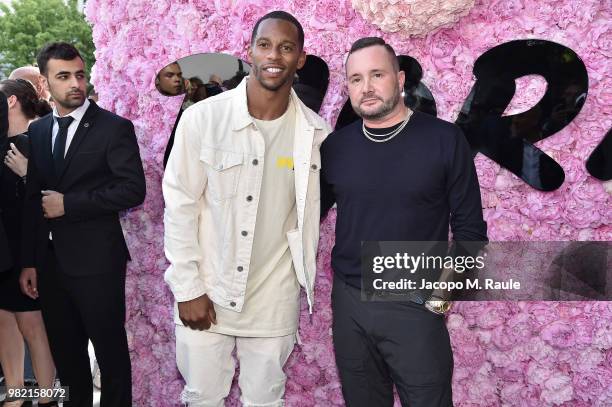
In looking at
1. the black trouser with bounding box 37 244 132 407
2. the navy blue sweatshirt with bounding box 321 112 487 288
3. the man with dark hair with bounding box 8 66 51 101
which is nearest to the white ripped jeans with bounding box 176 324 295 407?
the navy blue sweatshirt with bounding box 321 112 487 288

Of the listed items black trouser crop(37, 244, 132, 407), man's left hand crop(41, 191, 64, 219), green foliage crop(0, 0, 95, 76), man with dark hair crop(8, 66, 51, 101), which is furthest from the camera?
green foliage crop(0, 0, 95, 76)

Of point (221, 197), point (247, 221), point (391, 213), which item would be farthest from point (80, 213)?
point (391, 213)

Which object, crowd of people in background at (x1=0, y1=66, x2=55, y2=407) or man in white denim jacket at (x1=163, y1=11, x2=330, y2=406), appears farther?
crowd of people in background at (x1=0, y1=66, x2=55, y2=407)

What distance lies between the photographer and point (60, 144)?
3.12 m

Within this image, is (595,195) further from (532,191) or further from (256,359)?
(256,359)

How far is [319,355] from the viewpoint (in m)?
3.42

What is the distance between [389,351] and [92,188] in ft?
5.63

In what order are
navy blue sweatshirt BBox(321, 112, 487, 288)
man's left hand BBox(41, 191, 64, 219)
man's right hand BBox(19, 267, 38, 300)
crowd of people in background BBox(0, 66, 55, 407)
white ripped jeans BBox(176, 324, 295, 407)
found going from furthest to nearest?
1. crowd of people in background BBox(0, 66, 55, 407)
2. man's right hand BBox(19, 267, 38, 300)
3. man's left hand BBox(41, 191, 64, 219)
4. white ripped jeans BBox(176, 324, 295, 407)
5. navy blue sweatshirt BBox(321, 112, 487, 288)

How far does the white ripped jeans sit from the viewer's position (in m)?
2.66

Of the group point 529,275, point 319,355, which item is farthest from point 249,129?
point 529,275

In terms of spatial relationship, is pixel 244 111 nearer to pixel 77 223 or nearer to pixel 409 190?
pixel 409 190

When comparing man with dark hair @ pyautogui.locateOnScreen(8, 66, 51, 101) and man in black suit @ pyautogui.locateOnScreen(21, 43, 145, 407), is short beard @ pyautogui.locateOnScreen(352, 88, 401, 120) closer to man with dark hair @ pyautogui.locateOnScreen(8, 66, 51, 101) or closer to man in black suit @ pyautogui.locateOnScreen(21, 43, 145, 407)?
man in black suit @ pyautogui.locateOnScreen(21, 43, 145, 407)

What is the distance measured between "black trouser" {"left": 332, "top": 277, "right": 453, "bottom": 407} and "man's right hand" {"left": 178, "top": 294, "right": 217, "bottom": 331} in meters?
0.57

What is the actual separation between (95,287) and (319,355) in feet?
4.22
